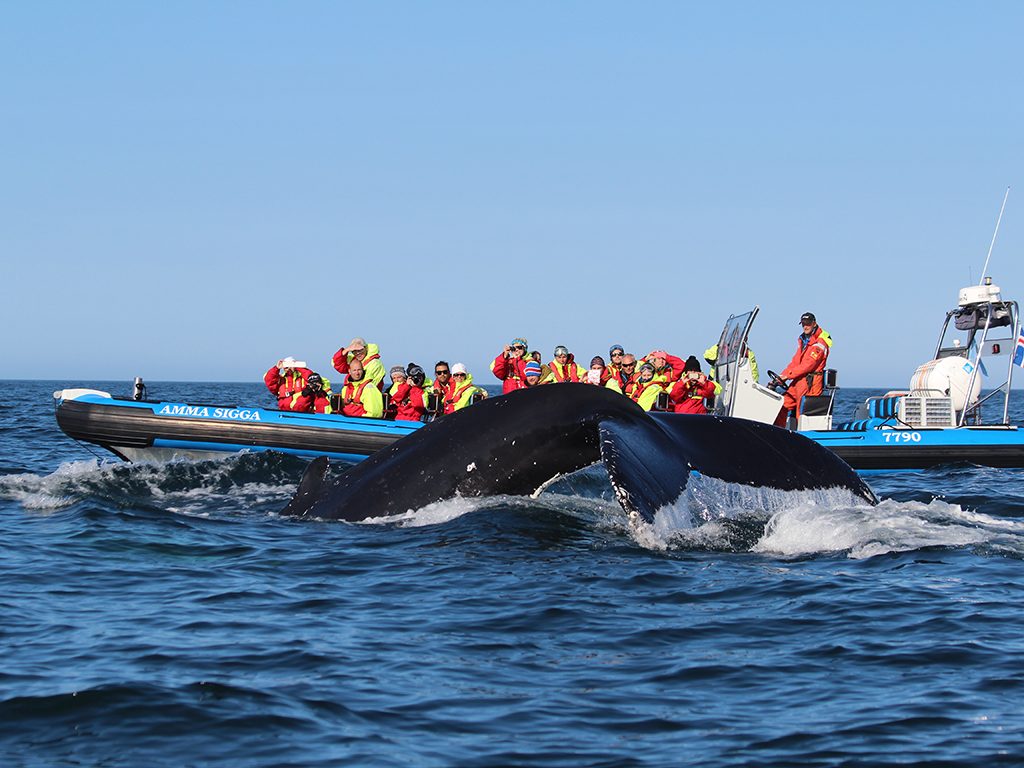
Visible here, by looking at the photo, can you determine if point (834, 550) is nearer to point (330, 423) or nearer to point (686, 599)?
point (686, 599)

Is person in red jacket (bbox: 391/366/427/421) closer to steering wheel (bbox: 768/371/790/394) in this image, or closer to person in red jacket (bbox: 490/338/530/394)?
person in red jacket (bbox: 490/338/530/394)

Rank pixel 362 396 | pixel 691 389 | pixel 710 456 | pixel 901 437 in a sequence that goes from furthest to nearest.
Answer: pixel 362 396 < pixel 691 389 < pixel 901 437 < pixel 710 456

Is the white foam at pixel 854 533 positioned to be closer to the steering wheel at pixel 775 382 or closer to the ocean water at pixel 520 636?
the ocean water at pixel 520 636

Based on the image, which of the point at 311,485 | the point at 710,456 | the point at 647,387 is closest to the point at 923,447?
the point at 647,387

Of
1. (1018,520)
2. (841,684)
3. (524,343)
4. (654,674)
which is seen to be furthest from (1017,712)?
(524,343)

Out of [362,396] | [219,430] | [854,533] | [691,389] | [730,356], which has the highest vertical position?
[730,356]

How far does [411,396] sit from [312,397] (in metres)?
1.62

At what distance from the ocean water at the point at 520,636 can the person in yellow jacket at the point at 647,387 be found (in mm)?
7869

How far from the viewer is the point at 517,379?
20609 mm

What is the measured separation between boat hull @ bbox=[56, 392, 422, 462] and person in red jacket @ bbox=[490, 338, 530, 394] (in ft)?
8.80

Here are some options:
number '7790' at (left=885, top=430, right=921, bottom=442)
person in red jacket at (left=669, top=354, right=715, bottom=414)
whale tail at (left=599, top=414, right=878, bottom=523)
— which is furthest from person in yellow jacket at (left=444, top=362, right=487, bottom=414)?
whale tail at (left=599, top=414, right=878, bottom=523)

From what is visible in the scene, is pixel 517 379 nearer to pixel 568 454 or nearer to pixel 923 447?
pixel 923 447

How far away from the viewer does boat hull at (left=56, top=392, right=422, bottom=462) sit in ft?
59.1

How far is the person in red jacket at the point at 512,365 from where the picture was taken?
20.4 metres
